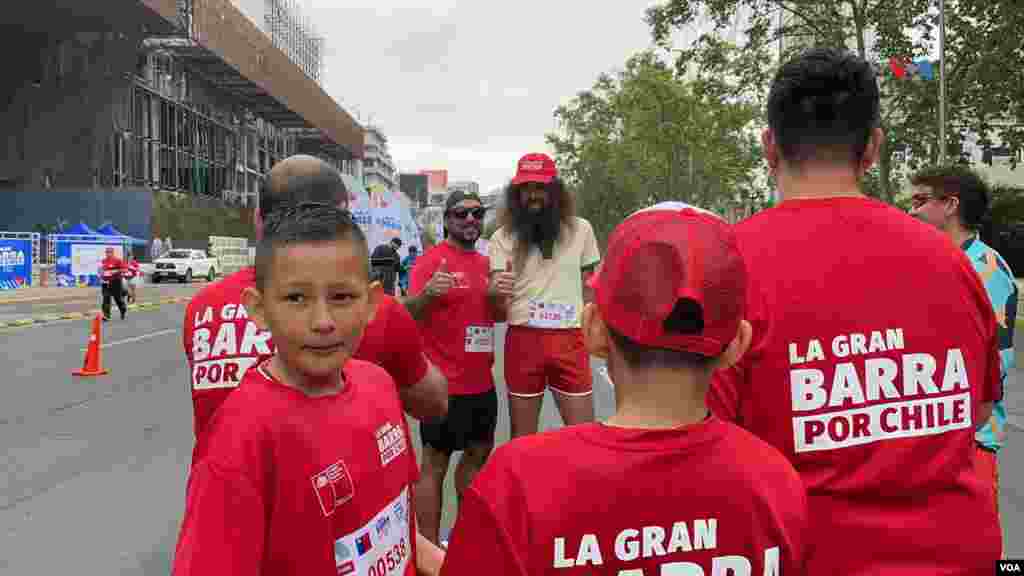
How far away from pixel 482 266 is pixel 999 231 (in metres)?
30.8

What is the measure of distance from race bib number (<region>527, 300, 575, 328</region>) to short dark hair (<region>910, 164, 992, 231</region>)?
5.65 ft

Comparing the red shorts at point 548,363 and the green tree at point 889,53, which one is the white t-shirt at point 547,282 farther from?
the green tree at point 889,53

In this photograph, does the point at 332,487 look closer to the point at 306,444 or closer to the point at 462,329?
the point at 306,444

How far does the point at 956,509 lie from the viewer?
1884 millimetres

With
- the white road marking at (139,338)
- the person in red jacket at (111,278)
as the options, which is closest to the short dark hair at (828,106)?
the white road marking at (139,338)

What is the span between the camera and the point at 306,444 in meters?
1.80

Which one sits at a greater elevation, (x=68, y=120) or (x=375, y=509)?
(x=68, y=120)

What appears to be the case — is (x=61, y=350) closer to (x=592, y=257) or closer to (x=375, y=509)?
(x=592, y=257)

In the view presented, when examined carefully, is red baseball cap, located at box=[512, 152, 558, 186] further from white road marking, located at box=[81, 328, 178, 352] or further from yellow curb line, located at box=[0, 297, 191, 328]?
yellow curb line, located at box=[0, 297, 191, 328]

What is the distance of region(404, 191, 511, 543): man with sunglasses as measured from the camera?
4.51m

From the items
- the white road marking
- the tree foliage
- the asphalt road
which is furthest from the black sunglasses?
the tree foliage

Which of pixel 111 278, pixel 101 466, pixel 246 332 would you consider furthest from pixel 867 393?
pixel 111 278

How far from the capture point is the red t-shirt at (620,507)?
1405 millimetres

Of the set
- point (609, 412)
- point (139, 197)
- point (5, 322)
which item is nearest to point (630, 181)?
point (139, 197)
